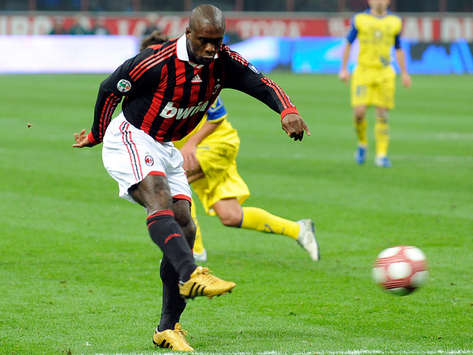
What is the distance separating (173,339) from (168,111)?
124 centimetres

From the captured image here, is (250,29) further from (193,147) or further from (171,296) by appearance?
(171,296)

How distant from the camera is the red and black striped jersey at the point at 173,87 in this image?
541 cm

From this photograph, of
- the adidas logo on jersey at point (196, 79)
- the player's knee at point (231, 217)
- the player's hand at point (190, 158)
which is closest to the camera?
the adidas logo on jersey at point (196, 79)

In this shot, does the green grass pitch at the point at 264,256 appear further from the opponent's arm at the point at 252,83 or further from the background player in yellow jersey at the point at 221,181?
the opponent's arm at the point at 252,83

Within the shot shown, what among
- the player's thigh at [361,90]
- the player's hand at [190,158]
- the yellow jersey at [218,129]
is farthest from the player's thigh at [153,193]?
the player's thigh at [361,90]

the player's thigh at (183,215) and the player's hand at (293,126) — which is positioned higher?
the player's hand at (293,126)

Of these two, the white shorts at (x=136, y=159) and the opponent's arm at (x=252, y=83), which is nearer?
the white shorts at (x=136, y=159)

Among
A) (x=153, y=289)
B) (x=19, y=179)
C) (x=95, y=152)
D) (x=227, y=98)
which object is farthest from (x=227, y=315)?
(x=227, y=98)

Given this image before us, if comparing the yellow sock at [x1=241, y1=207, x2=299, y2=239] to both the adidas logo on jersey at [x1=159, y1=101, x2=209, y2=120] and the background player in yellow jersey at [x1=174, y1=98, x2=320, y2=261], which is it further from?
the adidas logo on jersey at [x1=159, y1=101, x2=209, y2=120]

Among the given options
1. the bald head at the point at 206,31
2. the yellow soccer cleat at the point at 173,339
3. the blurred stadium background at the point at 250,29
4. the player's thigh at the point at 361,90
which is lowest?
the blurred stadium background at the point at 250,29

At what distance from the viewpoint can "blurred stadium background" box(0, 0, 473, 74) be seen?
33.7m

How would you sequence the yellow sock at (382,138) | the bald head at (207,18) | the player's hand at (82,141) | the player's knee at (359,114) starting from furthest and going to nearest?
the player's knee at (359,114), the yellow sock at (382,138), the player's hand at (82,141), the bald head at (207,18)

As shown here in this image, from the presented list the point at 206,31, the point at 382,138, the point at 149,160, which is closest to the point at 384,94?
the point at 382,138

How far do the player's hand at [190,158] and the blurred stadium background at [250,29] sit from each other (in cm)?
2603
